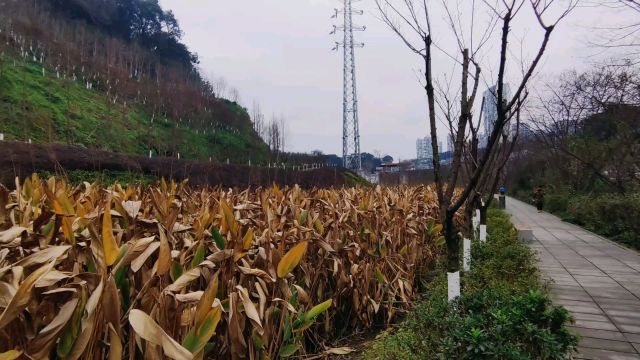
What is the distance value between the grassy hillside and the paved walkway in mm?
14385

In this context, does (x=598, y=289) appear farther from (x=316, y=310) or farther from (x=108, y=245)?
(x=108, y=245)

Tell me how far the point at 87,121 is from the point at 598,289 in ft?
93.7

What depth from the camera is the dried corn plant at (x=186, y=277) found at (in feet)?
5.32

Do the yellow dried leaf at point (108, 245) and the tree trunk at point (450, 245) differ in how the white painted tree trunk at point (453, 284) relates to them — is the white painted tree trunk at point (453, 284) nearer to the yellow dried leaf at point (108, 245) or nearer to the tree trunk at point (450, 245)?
the tree trunk at point (450, 245)

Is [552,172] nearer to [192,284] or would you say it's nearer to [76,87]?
[192,284]

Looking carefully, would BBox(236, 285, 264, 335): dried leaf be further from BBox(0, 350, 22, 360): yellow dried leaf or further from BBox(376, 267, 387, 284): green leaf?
BBox(376, 267, 387, 284): green leaf

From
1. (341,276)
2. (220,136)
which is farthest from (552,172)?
(220,136)

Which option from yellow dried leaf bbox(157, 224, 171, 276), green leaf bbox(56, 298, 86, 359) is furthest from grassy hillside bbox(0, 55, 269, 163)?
green leaf bbox(56, 298, 86, 359)

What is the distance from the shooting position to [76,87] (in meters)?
32.4

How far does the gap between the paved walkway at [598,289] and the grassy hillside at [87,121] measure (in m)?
14.4

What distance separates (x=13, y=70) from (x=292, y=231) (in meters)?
30.8

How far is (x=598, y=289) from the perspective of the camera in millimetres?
5152

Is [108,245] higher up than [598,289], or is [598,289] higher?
[108,245]

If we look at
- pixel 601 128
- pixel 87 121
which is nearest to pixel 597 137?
pixel 601 128
